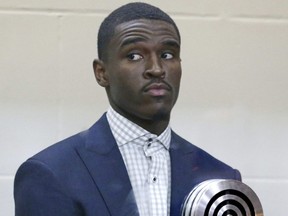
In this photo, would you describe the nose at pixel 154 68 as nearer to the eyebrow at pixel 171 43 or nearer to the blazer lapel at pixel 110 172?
the eyebrow at pixel 171 43

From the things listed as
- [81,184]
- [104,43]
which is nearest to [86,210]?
[81,184]

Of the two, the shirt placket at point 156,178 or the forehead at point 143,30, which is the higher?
the forehead at point 143,30

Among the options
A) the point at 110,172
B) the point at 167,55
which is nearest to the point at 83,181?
the point at 110,172

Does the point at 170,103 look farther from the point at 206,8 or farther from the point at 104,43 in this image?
the point at 206,8

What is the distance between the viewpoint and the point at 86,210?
1.19 meters

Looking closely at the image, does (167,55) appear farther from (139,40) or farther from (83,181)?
(83,181)

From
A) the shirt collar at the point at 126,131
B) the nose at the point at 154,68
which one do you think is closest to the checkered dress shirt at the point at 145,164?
the shirt collar at the point at 126,131

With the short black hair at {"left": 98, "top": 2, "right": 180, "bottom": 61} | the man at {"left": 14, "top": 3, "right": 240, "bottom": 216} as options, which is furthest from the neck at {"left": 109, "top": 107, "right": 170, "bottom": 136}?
the short black hair at {"left": 98, "top": 2, "right": 180, "bottom": 61}

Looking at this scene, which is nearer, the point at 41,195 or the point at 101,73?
the point at 41,195

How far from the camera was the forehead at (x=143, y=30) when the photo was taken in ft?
4.03

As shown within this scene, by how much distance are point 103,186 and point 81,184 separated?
39 millimetres

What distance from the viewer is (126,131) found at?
127 centimetres

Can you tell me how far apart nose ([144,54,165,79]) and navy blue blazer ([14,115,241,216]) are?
149 millimetres

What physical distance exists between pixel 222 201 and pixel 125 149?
0.20 meters
